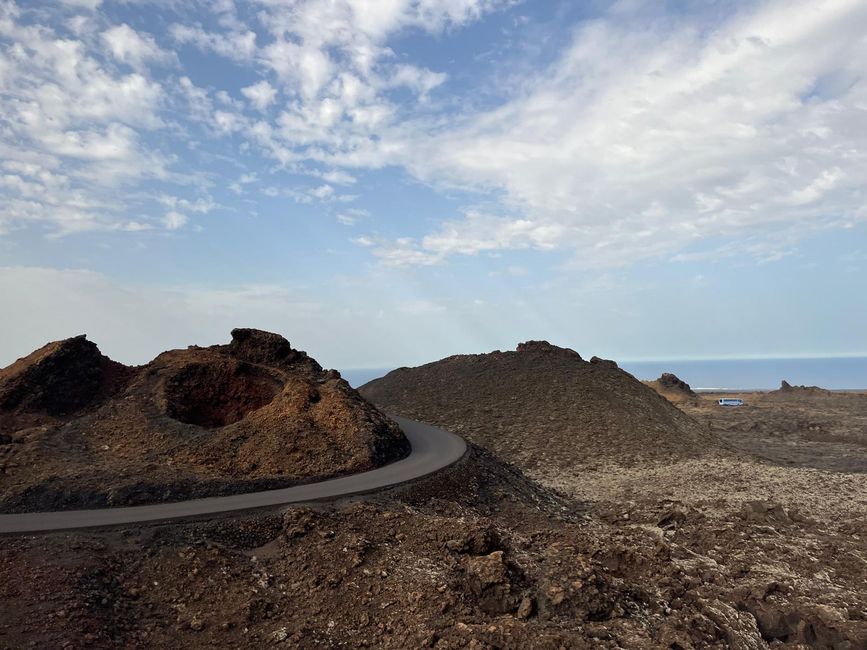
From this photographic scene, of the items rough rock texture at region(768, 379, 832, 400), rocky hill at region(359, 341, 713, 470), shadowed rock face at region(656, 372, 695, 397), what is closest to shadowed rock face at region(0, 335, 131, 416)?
rocky hill at region(359, 341, 713, 470)

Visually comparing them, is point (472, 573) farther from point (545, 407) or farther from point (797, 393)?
point (797, 393)

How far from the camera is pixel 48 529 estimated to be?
15.5m

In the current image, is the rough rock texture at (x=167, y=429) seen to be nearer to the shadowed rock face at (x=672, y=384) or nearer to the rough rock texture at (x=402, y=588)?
the rough rock texture at (x=402, y=588)

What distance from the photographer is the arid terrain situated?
1218 centimetres

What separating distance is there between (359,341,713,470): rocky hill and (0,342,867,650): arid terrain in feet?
24.5

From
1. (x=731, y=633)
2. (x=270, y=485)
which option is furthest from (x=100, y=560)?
(x=731, y=633)

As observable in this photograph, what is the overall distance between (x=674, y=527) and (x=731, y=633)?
8.83 meters

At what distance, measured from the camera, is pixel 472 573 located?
14016 millimetres

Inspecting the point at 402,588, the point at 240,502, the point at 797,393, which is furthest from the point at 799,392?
the point at 402,588

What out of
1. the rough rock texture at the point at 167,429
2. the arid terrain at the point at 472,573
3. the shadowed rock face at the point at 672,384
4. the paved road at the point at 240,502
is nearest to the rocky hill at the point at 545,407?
the arid terrain at the point at 472,573

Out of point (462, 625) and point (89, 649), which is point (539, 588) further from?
point (89, 649)

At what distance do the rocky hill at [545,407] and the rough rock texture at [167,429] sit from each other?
11.6 meters

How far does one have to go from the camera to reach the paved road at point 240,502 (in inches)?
638

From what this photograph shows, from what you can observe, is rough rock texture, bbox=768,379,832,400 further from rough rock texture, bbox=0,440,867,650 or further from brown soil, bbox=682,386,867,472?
rough rock texture, bbox=0,440,867,650
